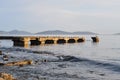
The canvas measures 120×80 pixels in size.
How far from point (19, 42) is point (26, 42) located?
197 centimetres

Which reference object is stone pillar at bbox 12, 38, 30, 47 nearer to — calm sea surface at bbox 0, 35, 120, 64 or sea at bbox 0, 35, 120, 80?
sea at bbox 0, 35, 120, 80

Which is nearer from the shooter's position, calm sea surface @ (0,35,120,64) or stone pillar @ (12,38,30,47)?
calm sea surface @ (0,35,120,64)

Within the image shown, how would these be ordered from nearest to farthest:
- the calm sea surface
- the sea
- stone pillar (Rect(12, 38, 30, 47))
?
1. the sea
2. the calm sea surface
3. stone pillar (Rect(12, 38, 30, 47))

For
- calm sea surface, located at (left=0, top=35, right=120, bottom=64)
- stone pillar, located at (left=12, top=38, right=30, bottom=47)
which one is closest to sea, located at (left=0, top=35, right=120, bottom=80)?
calm sea surface, located at (left=0, top=35, right=120, bottom=64)

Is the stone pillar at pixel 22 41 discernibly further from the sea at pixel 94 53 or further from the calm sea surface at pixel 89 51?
the calm sea surface at pixel 89 51

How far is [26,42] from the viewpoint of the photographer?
259 ft

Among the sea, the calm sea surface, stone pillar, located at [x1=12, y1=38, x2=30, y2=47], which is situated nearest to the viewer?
the sea

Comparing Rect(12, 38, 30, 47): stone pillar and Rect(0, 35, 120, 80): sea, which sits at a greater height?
Rect(12, 38, 30, 47): stone pillar

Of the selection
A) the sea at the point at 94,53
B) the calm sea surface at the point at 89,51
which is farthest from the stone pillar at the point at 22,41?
the calm sea surface at the point at 89,51

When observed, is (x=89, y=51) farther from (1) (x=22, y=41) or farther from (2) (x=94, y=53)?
(1) (x=22, y=41)

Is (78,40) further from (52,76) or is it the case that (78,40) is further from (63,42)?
(52,76)

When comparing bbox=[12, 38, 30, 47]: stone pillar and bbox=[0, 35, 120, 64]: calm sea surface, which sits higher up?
bbox=[12, 38, 30, 47]: stone pillar

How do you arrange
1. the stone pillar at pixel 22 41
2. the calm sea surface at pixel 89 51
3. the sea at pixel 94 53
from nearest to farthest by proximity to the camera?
the sea at pixel 94 53 → the calm sea surface at pixel 89 51 → the stone pillar at pixel 22 41

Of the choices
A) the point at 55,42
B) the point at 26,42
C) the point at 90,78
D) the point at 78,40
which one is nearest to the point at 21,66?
the point at 90,78
